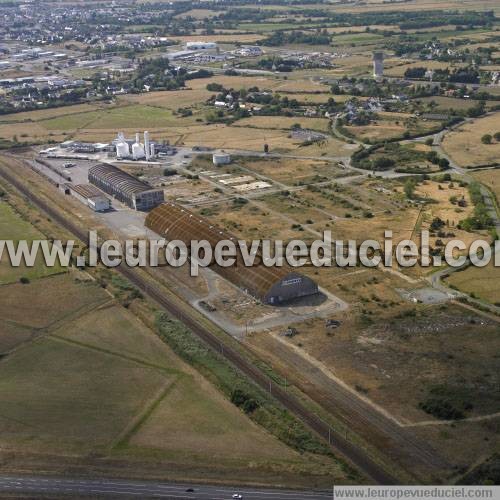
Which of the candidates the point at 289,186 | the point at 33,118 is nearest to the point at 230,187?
the point at 289,186

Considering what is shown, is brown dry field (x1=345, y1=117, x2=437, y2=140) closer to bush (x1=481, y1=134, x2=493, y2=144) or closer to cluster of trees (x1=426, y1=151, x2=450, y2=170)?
bush (x1=481, y1=134, x2=493, y2=144)

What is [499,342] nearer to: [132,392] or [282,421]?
[282,421]

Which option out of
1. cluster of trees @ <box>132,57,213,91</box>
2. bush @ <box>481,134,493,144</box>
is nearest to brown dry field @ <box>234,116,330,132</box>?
bush @ <box>481,134,493,144</box>

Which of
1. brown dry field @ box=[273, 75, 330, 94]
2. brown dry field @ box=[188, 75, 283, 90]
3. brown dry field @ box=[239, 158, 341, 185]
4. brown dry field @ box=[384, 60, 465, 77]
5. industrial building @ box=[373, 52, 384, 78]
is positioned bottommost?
brown dry field @ box=[239, 158, 341, 185]

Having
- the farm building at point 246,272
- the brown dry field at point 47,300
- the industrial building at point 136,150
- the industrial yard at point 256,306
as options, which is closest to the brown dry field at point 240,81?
the industrial yard at point 256,306

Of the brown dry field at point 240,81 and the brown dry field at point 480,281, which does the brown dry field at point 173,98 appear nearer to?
the brown dry field at point 240,81
